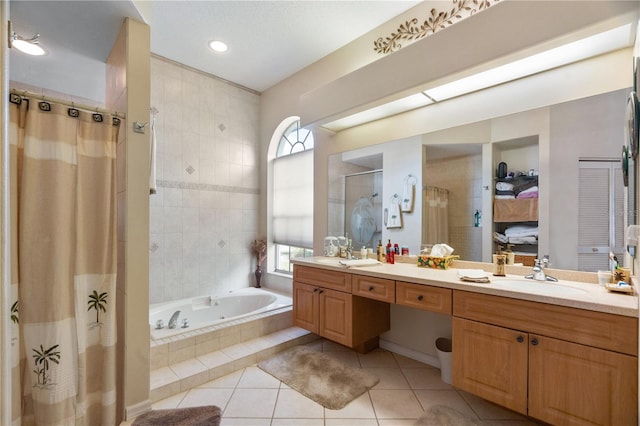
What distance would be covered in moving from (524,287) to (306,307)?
1.64 metres

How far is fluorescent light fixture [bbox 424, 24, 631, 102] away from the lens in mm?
1547

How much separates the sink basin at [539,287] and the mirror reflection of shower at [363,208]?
116 centimetres

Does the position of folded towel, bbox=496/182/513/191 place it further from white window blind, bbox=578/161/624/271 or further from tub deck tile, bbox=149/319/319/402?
tub deck tile, bbox=149/319/319/402

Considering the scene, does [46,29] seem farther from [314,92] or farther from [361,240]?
[361,240]

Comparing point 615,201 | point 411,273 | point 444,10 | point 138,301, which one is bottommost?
point 138,301

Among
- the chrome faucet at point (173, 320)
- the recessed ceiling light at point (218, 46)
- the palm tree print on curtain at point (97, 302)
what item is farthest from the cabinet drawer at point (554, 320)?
the recessed ceiling light at point (218, 46)

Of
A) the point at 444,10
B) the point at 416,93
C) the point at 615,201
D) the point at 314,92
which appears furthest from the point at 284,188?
the point at 615,201

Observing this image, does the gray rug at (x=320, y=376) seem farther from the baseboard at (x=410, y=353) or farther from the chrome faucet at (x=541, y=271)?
the chrome faucet at (x=541, y=271)

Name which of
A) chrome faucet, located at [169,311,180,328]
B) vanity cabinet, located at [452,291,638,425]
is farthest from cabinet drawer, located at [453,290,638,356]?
Result: chrome faucet, located at [169,311,180,328]

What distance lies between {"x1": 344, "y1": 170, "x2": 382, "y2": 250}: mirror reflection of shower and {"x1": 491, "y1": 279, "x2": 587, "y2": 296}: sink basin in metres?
1.16

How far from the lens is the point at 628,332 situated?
3.98ft

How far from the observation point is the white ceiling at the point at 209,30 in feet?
5.62

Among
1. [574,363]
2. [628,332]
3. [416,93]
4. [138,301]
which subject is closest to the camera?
[628,332]

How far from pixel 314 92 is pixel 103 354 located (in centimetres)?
259
